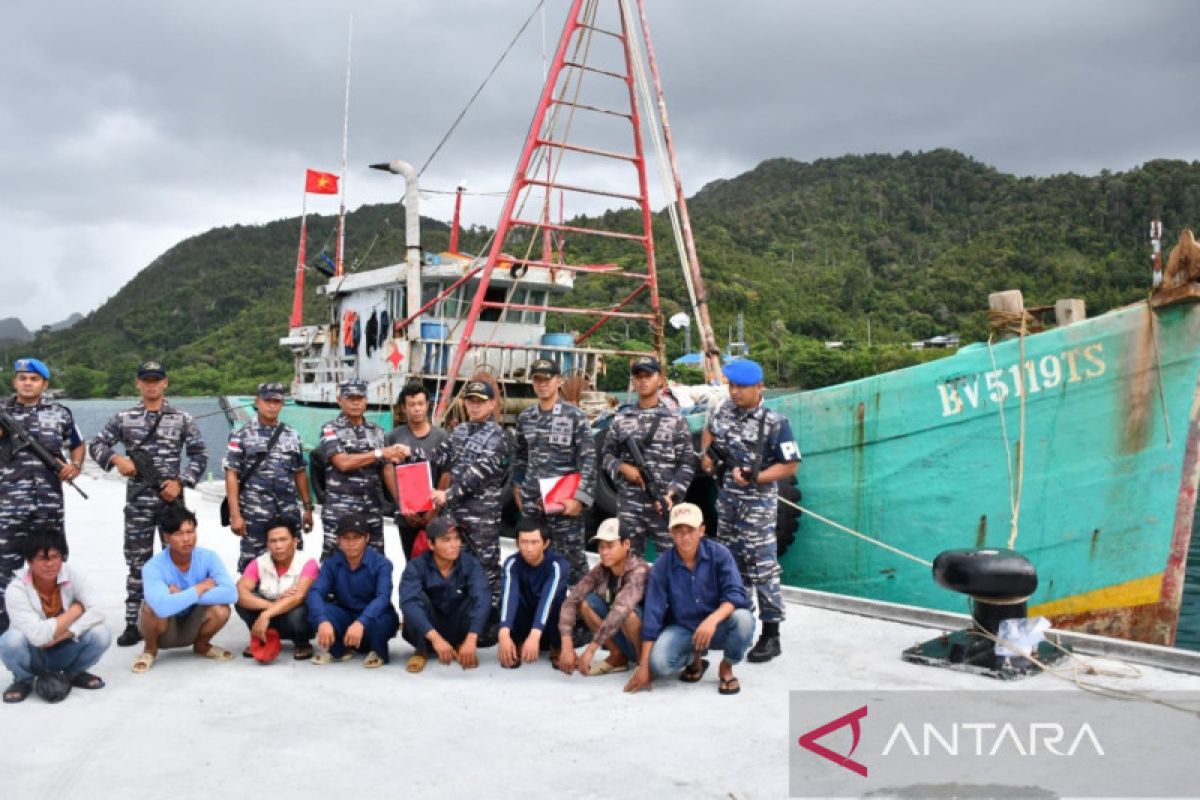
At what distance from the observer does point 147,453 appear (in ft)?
16.2

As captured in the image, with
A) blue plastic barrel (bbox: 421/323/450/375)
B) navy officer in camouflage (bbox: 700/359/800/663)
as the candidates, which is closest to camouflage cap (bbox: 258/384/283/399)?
navy officer in camouflage (bbox: 700/359/800/663)

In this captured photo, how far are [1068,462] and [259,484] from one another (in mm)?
4890

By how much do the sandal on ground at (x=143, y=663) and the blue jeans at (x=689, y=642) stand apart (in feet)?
8.05

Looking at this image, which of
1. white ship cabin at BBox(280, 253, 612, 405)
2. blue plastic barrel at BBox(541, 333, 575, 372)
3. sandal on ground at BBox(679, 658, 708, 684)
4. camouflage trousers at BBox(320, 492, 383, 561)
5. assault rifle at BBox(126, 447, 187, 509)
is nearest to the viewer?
sandal on ground at BBox(679, 658, 708, 684)

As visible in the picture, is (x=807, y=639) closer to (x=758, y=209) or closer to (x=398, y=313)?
(x=398, y=313)

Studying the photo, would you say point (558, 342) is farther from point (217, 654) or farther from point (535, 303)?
point (217, 654)

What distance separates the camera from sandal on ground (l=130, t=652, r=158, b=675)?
4340 millimetres

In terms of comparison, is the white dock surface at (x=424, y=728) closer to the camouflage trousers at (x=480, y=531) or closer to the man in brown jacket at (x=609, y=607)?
the man in brown jacket at (x=609, y=607)

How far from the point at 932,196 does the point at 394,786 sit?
316 ft

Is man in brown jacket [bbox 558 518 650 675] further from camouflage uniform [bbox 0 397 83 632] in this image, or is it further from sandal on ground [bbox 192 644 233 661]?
camouflage uniform [bbox 0 397 83 632]

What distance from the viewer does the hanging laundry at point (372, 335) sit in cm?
1197

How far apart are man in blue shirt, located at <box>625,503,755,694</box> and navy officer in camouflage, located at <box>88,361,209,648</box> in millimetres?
2653

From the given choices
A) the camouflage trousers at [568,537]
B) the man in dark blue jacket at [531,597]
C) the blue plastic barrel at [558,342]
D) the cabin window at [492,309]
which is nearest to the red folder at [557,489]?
the camouflage trousers at [568,537]

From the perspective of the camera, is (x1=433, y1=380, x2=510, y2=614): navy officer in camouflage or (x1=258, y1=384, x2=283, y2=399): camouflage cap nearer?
(x1=433, y1=380, x2=510, y2=614): navy officer in camouflage
